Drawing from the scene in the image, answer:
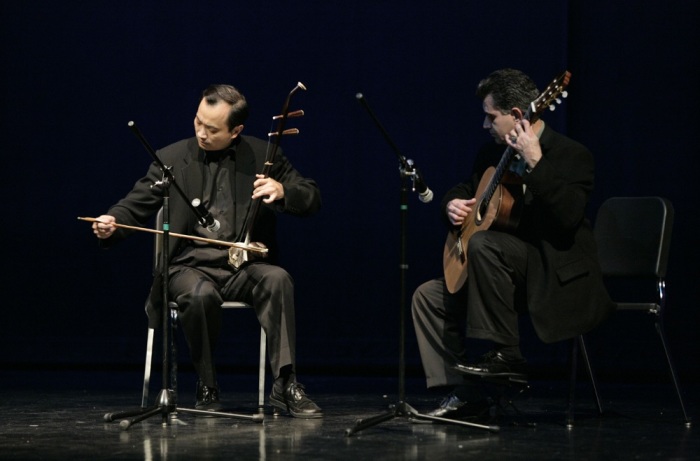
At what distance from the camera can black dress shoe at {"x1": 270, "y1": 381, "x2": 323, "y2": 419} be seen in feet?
12.7

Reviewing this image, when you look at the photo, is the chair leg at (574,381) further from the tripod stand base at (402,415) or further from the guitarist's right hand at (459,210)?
the guitarist's right hand at (459,210)

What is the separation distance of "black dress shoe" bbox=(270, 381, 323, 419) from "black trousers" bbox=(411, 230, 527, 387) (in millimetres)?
456

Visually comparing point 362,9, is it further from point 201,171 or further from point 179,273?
point 179,273

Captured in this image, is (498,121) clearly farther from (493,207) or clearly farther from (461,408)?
(461,408)

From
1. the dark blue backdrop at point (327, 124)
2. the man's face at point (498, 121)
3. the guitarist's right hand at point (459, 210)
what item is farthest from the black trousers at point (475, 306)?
the dark blue backdrop at point (327, 124)

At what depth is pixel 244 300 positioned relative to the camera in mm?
4039

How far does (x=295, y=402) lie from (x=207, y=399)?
1.16 ft

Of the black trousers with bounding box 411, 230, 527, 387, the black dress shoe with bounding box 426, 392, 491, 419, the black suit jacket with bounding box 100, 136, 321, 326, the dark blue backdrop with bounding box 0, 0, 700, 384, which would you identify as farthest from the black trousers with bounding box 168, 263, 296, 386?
the dark blue backdrop with bounding box 0, 0, 700, 384

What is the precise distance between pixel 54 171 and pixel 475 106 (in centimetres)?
231

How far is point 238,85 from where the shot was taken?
5.60m

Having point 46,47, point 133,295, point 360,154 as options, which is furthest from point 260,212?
point 46,47

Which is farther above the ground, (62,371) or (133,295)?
(133,295)

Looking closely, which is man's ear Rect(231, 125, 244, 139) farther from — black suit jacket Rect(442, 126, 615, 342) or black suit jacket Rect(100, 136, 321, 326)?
black suit jacket Rect(442, 126, 615, 342)

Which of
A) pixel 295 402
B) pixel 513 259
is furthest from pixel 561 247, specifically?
pixel 295 402
